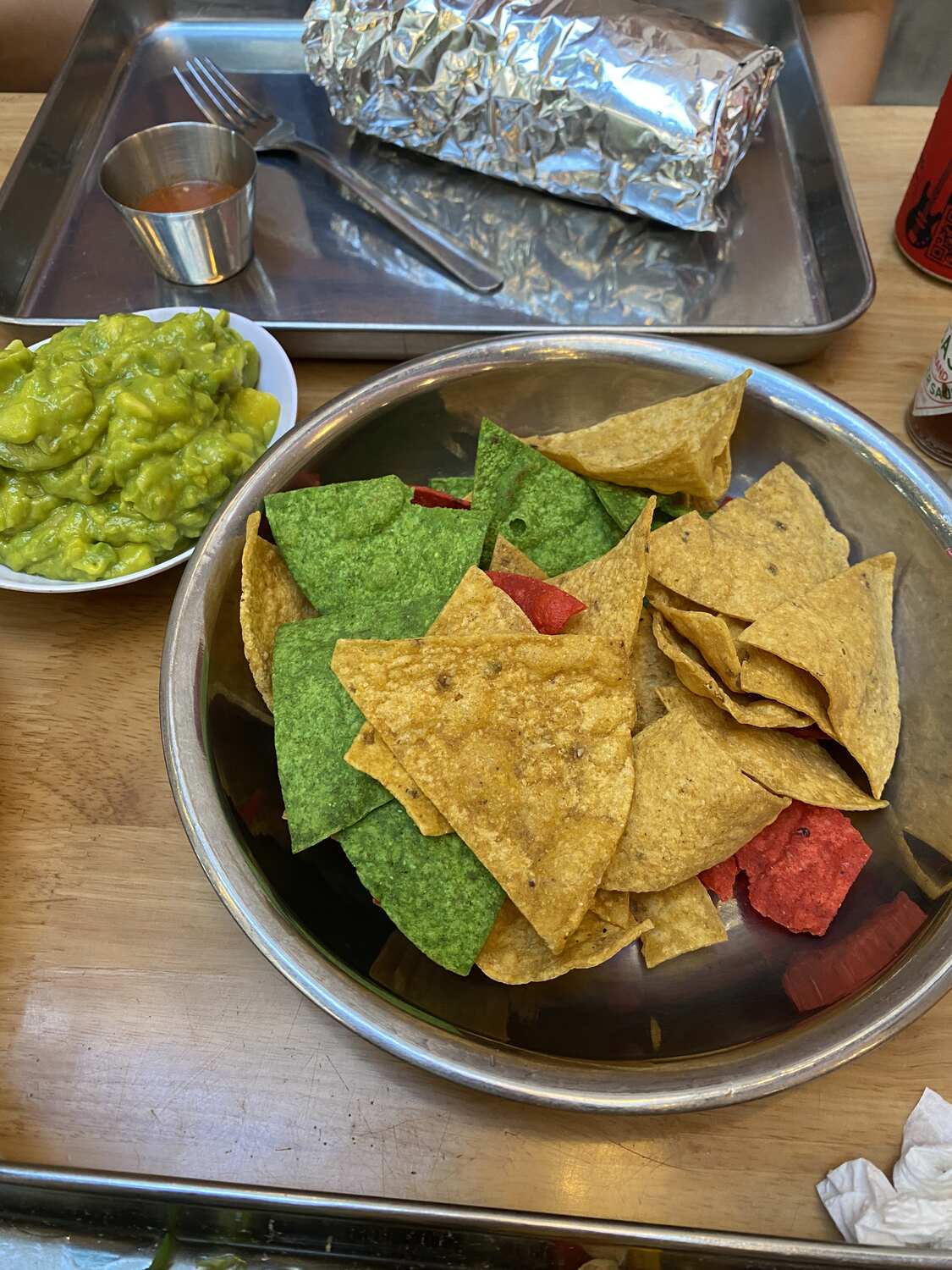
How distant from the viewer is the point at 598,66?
1430mm

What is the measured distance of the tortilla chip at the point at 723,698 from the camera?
89cm

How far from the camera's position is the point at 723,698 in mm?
884

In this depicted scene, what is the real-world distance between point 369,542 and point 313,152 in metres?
1.03

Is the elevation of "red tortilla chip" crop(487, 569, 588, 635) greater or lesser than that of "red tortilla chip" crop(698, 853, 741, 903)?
greater

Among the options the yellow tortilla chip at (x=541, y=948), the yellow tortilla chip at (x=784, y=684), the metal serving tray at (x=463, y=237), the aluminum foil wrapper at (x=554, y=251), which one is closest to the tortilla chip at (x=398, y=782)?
the yellow tortilla chip at (x=541, y=948)

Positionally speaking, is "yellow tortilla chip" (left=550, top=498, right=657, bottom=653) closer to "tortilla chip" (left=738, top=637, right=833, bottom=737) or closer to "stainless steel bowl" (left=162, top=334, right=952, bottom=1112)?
"tortilla chip" (left=738, top=637, right=833, bottom=737)

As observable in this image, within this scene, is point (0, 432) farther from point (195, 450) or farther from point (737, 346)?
point (737, 346)

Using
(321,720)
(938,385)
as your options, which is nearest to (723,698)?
(321,720)

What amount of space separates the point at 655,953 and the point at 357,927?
0.94ft

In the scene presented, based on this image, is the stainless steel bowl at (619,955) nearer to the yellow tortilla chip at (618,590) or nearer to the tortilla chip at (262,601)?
the tortilla chip at (262,601)

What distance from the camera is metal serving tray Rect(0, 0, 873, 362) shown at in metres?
1.38

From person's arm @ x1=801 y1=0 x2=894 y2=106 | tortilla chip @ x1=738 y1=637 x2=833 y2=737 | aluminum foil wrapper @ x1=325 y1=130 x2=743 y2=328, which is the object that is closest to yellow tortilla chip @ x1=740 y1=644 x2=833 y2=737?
tortilla chip @ x1=738 y1=637 x2=833 y2=737

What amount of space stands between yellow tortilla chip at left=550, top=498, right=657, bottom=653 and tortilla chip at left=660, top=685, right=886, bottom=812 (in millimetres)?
96

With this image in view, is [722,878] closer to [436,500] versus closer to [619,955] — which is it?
[619,955]
